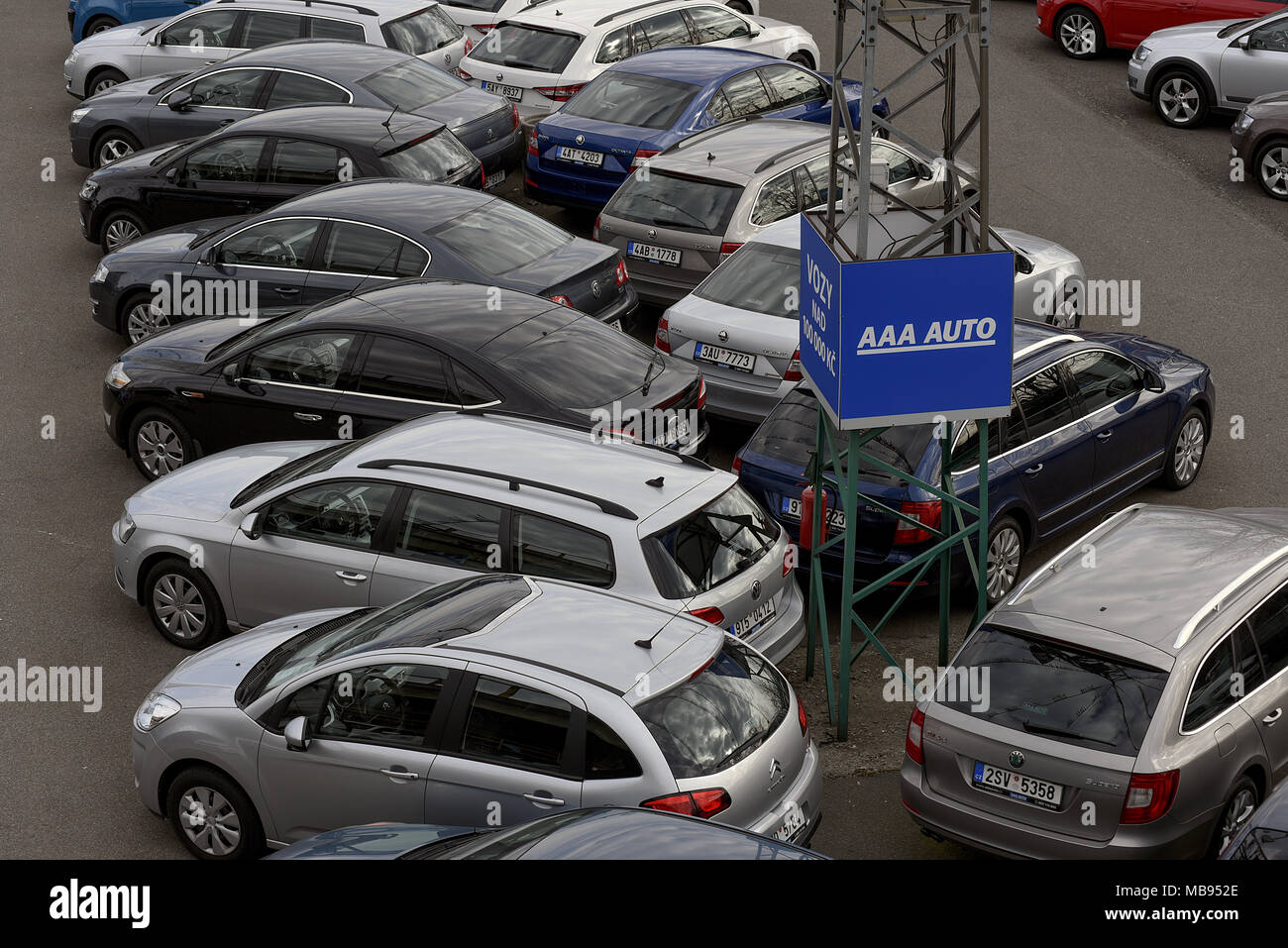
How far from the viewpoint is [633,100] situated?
15906 millimetres

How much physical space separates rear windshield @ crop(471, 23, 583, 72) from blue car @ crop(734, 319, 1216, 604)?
8.11 m

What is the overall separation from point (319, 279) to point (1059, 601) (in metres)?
6.87

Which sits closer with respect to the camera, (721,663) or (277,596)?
(721,663)

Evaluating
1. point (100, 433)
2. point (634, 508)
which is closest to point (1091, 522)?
point (634, 508)

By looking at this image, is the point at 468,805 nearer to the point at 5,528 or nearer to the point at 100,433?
the point at 5,528

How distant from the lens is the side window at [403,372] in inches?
408

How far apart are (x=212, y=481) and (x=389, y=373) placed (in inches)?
56.7

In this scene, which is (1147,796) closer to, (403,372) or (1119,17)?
(403,372)

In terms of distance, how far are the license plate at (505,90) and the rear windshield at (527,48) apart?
28cm

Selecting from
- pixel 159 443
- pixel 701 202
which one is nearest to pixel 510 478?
pixel 159 443

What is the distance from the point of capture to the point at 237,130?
1405cm

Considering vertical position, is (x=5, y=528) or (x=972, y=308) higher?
(x=972, y=308)

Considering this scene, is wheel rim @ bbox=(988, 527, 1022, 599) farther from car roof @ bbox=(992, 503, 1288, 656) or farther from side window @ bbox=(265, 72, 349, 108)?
side window @ bbox=(265, 72, 349, 108)

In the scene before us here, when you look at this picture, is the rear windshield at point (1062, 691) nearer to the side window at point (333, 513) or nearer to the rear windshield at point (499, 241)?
the side window at point (333, 513)
